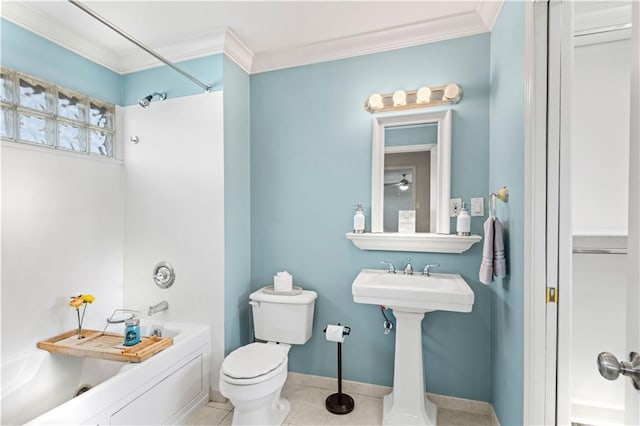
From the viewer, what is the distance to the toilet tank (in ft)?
6.73

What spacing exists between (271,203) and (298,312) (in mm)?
845

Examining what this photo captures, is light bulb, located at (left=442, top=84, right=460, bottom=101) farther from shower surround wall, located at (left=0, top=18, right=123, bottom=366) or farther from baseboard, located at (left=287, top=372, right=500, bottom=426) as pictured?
shower surround wall, located at (left=0, top=18, right=123, bottom=366)

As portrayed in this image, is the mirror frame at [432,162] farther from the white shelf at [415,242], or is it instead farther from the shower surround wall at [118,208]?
the shower surround wall at [118,208]

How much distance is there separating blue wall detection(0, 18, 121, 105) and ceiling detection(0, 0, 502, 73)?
0.05m

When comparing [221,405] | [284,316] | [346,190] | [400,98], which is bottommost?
[221,405]

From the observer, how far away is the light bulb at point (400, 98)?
76.3 inches

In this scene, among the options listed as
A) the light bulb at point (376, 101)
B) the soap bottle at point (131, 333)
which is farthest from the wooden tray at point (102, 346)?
the light bulb at point (376, 101)

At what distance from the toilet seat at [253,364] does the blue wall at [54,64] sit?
2106mm

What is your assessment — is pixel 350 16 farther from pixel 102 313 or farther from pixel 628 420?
pixel 102 313

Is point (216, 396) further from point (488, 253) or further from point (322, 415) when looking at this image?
point (488, 253)

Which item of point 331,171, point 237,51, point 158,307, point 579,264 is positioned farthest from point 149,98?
point 579,264

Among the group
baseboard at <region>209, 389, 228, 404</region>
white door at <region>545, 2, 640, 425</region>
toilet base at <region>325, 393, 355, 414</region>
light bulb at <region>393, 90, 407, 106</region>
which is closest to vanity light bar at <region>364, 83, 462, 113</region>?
light bulb at <region>393, 90, 407, 106</region>

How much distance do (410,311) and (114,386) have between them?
157 centimetres

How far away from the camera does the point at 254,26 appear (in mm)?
2004
